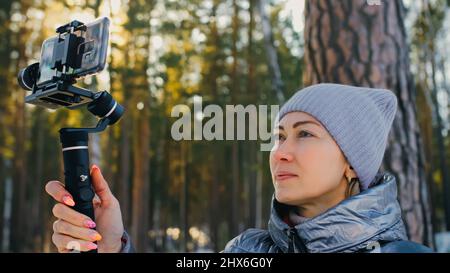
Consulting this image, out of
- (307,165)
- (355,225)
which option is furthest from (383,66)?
(355,225)

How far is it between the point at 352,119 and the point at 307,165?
1.03 ft

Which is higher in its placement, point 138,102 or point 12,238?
point 138,102

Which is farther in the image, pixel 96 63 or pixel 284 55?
pixel 284 55

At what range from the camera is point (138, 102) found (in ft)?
55.6

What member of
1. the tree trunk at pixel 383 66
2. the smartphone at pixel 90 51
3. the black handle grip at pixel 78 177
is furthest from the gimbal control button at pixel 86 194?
the tree trunk at pixel 383 66

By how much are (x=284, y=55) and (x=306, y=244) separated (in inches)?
639

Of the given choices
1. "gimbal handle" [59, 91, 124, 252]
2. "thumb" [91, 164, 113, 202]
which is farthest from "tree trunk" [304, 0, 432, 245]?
"gimbal handle" [59, 91, 124, 252]

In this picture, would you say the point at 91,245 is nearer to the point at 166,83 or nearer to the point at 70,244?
the point at 70,244

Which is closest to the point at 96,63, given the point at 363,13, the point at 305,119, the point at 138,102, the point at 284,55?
the point at 305,119

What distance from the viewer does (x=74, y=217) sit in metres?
1.85

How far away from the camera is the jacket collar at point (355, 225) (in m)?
2.07

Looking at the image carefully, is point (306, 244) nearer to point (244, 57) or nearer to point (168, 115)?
point (244, 57)

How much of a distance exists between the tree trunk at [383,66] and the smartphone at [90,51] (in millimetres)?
2066

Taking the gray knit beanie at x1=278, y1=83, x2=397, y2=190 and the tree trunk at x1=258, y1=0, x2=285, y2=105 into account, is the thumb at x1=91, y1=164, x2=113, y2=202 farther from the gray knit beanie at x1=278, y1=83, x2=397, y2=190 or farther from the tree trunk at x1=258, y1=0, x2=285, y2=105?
the tree trunk at x1=258, y1=0, x2=285, y2=105
